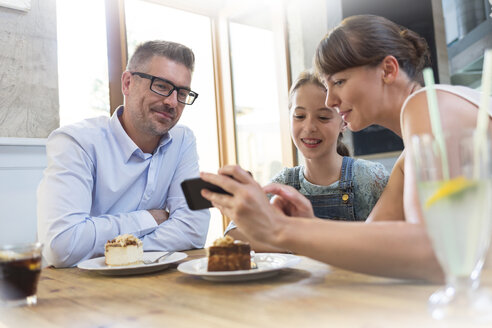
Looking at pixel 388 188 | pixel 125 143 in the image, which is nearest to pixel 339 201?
pixel 388 188

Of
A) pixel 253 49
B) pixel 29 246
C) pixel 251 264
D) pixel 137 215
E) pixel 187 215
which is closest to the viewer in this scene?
pixel 29 246

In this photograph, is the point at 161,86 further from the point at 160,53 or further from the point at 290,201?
the point at 290,201

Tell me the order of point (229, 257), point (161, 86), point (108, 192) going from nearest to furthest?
1. point (229, 257)
2. point (108, 192)
3. point (161, 86)

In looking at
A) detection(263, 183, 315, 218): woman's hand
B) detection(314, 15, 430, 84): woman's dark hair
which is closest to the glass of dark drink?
detection(263, 183, 315, 218): woman's hand

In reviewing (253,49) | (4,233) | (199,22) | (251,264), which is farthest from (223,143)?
(251,264)

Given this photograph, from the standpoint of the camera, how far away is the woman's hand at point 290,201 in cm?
105

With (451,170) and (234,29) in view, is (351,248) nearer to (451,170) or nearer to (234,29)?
(451,170)

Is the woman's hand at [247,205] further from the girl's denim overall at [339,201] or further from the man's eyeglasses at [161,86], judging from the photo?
the man's eyeglasses at [161,86]

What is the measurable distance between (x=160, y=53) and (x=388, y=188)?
1344 mm

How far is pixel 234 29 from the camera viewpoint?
15.3ft

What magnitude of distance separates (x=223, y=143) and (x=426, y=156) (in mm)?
4177

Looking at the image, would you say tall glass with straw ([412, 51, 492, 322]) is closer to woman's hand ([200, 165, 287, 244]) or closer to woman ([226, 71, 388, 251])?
woman's hand ([200, 165, 287, 244])

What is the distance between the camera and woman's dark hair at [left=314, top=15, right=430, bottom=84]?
1326mm

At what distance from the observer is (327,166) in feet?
6.84
